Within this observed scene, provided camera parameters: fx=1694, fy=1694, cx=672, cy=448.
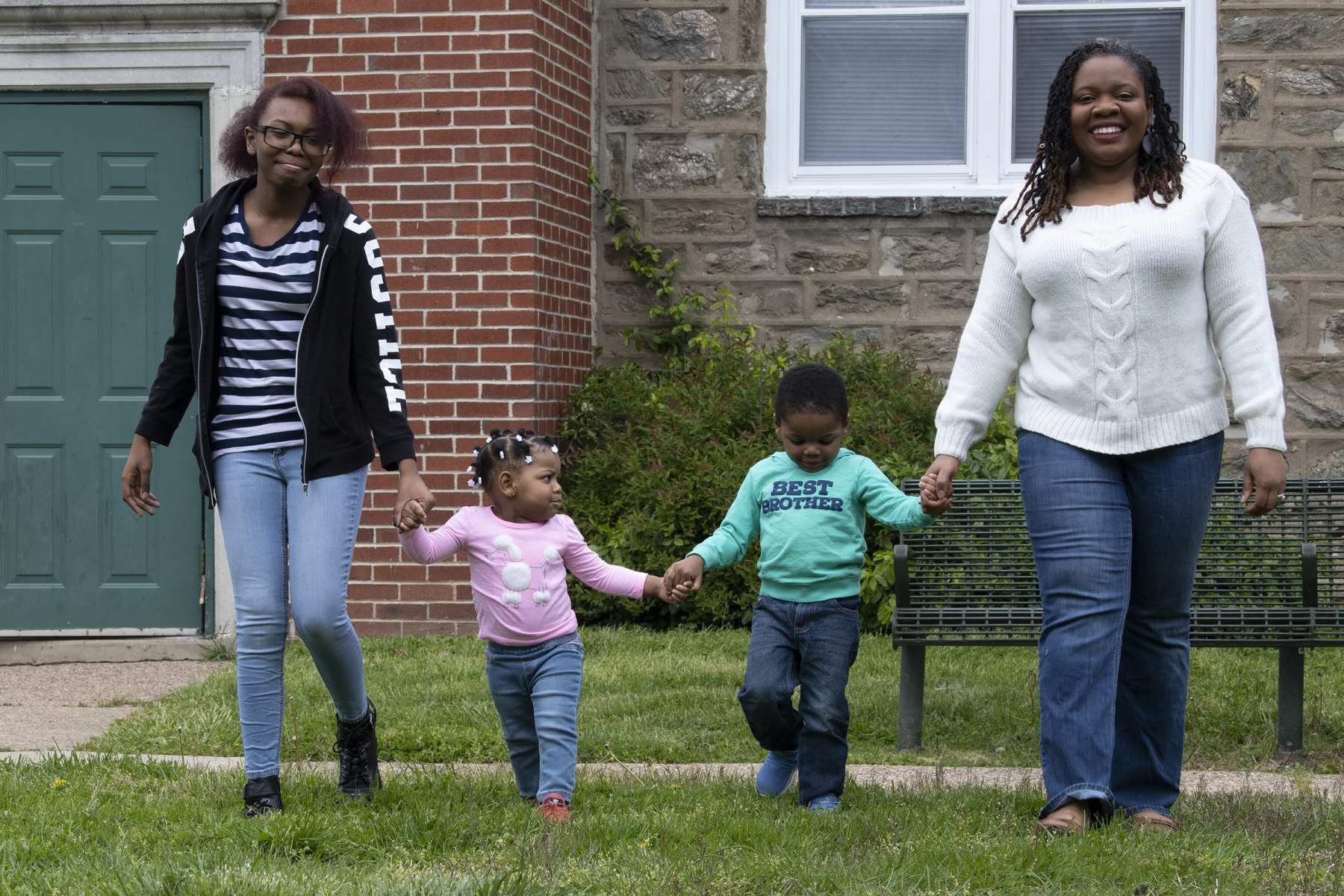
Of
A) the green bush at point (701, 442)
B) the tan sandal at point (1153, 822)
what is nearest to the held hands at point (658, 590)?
the tan sandal at point (1153, 822)

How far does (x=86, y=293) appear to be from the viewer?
8328 mm

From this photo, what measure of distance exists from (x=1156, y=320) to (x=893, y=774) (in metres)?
1.79

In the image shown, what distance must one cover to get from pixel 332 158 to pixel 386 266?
11.9 ft

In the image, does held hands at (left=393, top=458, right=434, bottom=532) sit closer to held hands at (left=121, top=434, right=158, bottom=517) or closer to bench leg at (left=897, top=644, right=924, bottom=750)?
held hands at (left=121, top=434, right=158, bottom=517)

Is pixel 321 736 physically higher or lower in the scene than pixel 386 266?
lower

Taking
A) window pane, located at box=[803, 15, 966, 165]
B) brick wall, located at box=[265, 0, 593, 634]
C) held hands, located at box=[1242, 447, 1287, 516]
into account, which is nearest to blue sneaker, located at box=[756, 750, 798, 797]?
held hands, located at box=[1242, 447, 1287, 516]

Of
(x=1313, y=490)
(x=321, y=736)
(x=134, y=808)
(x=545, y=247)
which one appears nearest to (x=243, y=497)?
(x=134, y=808)

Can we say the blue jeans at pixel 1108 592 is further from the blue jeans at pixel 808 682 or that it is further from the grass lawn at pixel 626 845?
the blue jeans at pixel 808 682

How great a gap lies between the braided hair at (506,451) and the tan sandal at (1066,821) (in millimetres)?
1617

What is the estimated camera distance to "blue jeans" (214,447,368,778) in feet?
14.7

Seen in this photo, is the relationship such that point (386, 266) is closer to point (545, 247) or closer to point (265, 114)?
point (545, 247)

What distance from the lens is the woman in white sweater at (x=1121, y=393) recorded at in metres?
4.20

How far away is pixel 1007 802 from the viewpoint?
4621mm

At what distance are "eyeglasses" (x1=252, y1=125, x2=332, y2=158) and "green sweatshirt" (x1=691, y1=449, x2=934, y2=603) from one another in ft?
4.83
